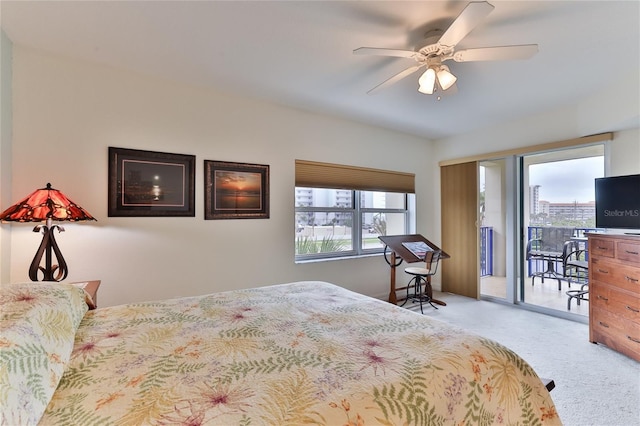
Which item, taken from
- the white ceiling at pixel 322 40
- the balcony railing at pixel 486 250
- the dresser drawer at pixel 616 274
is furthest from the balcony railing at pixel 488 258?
the white ceiling at pixel 322 40

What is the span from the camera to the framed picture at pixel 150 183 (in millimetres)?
2445

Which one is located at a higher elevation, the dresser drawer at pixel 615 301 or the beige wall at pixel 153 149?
the beige wall at pixel 153 149

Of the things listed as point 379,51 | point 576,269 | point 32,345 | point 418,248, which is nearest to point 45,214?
point 32,345

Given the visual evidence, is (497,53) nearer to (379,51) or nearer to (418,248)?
(379,51)

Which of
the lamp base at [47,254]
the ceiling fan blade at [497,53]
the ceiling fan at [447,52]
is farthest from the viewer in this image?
the lamp base at [47,254]

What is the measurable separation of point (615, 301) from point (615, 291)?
8 cm

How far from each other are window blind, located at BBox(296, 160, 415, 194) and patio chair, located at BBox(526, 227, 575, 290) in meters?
1.73

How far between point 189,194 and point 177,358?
198 cm

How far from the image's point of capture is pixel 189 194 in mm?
2760

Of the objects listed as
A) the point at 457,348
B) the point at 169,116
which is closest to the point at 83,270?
the point at 169,116

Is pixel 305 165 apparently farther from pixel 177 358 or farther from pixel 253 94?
pixel 177 358

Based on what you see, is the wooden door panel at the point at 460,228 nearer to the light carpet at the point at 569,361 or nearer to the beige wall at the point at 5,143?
the light carpet at the point at 569,361

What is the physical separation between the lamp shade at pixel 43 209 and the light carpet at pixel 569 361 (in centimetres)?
308

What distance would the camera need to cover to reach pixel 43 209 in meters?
1.81
